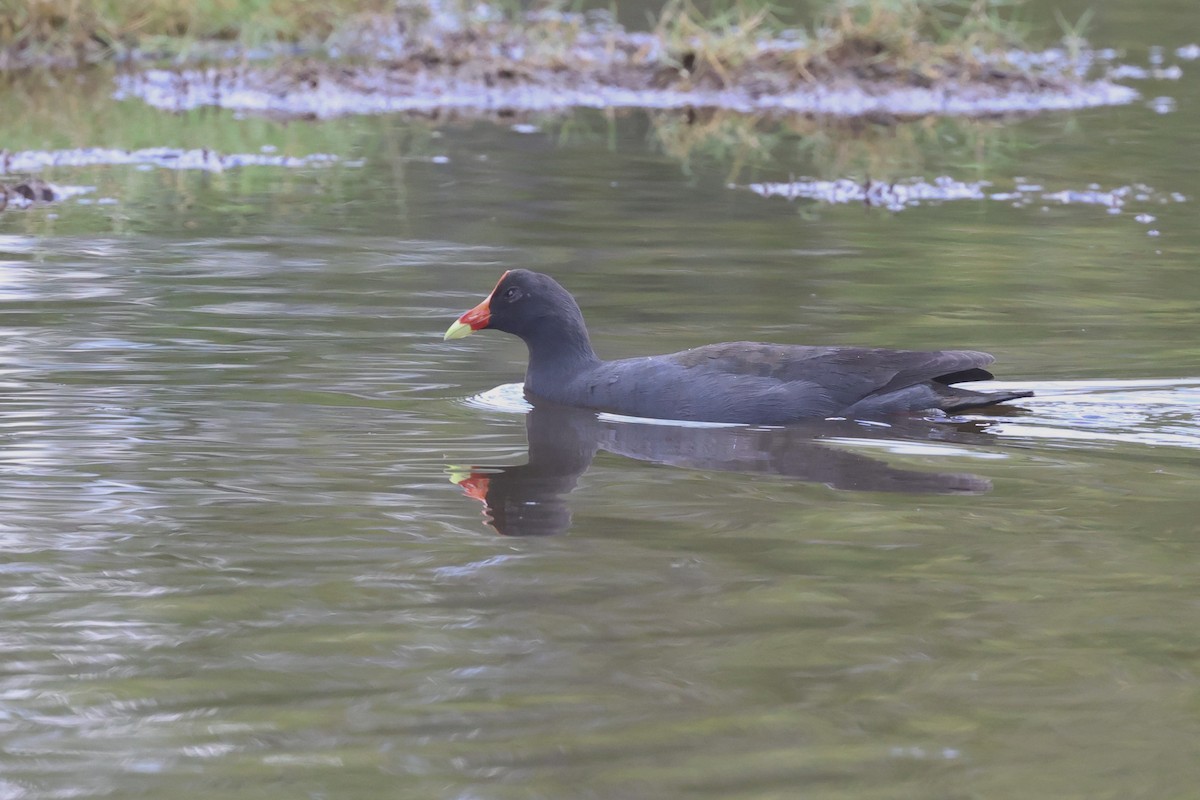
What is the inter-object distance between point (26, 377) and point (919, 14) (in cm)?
1304

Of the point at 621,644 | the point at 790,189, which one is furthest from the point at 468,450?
the point at 790,189

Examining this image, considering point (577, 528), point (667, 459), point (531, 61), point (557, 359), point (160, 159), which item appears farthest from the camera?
point (531, 61)

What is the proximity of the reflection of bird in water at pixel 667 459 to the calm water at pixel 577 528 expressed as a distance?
0.08ft

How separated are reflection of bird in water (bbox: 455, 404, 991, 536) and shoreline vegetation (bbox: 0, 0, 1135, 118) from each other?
1143cm

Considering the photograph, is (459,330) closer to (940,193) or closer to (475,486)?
(475,486)

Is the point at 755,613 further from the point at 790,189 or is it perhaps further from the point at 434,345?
the point at 790,189

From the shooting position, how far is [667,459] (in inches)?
271

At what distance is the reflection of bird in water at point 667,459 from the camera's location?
20.2 feet

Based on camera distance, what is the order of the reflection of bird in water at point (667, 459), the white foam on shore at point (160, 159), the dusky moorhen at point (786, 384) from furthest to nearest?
the white foam on shore at point (160, 159) < the dusky moorhen at point (786, 384) < the reflection of bird in water at point (667, 459)

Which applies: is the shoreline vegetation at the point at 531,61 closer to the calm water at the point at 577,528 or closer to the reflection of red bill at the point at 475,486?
the calm water at the point at 577,528

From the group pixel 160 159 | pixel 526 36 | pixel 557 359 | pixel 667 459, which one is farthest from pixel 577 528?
pixel 526 36

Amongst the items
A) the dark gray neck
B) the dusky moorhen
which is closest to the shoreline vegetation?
the dark gray neck

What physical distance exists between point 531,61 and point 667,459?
1392 cm

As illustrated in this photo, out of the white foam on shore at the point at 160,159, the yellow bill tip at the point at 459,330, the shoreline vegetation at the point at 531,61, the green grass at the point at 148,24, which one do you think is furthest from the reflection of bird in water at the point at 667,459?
the green grass at the point at 148,24
